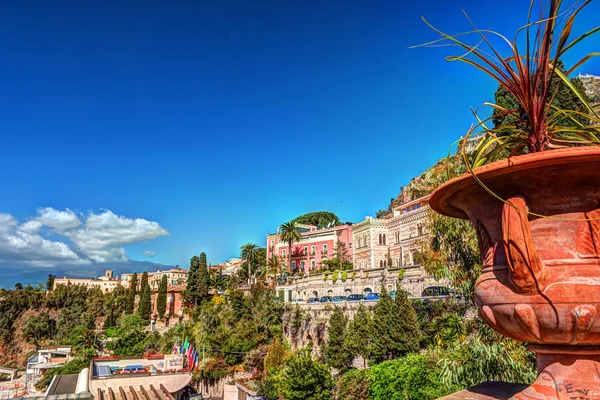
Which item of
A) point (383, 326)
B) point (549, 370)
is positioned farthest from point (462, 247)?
point (383, 326)

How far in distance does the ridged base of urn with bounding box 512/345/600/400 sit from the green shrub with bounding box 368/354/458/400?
13.6 metres

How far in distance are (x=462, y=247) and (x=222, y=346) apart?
27766mm

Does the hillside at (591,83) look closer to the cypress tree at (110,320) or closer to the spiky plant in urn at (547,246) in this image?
the spiky plant in urn at (547,246)

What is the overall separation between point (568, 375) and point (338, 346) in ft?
74.4

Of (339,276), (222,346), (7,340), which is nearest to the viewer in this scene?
(222,346)

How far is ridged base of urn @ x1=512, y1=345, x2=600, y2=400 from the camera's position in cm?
319

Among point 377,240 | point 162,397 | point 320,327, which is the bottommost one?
point 162,397

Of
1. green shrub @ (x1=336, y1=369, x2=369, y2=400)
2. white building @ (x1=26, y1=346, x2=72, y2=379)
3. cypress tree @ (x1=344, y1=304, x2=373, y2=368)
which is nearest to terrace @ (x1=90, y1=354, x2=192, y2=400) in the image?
white building @ (x1=26, y1=346, x2=72, y2=379)

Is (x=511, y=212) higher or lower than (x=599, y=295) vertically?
higher

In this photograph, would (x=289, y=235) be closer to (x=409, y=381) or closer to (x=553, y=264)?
(x=409, y=381)

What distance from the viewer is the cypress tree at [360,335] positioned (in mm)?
22688

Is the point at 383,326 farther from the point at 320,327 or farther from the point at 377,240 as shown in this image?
the point at 377,240

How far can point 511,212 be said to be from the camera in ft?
10.8

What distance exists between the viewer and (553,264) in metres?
3.22
